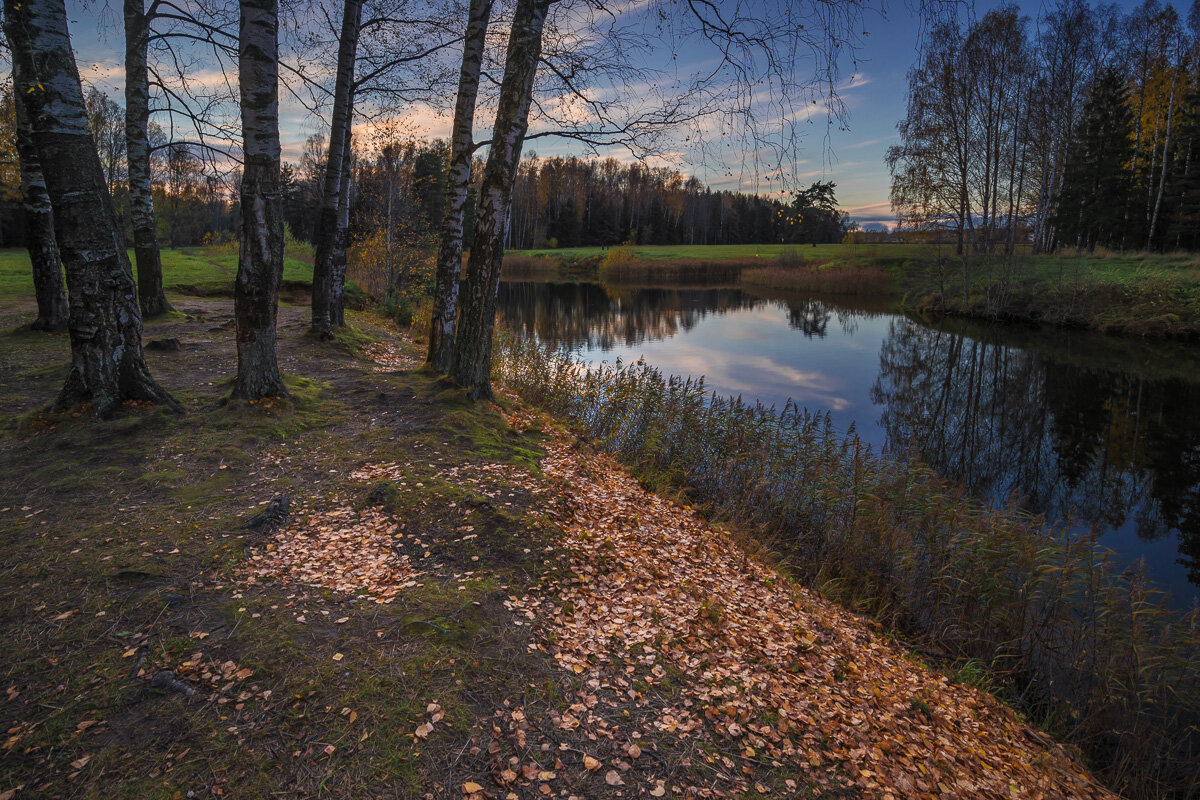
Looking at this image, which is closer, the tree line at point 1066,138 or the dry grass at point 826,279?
the tree line at point 1066,138

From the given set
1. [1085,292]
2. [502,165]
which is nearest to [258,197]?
[502,165]

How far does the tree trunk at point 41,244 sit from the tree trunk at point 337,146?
14.1 ft

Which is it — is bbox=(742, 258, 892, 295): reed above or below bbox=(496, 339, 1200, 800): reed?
above

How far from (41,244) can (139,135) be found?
328 cm

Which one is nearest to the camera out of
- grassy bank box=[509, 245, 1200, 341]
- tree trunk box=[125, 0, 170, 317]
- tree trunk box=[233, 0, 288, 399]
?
tree trunk box=[233, 0, 288, 399]

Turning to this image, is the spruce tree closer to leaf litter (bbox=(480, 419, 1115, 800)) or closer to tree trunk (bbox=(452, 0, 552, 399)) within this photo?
tree trunk (bbox=(452, 0, 552, 399))

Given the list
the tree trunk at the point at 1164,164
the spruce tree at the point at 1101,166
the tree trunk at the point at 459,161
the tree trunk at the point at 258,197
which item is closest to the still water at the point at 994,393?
the tree trunk at the point at 459,161

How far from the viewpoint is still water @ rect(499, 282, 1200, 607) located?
934 centimetres

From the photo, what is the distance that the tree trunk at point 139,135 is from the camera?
38.7 feet

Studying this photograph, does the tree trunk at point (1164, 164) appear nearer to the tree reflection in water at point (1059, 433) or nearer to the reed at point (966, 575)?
the tree reflection in water at point (1059, 433)

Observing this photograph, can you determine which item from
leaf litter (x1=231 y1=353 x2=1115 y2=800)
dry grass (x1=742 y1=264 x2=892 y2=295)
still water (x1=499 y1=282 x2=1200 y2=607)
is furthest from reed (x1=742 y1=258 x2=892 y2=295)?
leaf litter (x1=231 y1=353 x2=1115 y2=800)

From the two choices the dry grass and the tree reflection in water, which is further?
the dry grass

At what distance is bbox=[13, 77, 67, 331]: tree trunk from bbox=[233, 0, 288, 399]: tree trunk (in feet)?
20.4

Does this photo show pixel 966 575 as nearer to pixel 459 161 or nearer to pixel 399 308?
pixel 459 161
